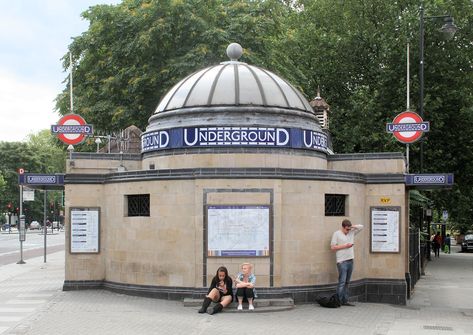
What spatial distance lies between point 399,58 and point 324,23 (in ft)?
24.6

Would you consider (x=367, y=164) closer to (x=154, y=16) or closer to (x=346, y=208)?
(x=346, y=208)

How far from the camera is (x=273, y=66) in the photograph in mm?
28641

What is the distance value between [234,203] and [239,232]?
25.8 inches

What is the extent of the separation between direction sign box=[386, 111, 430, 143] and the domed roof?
262 centimetres

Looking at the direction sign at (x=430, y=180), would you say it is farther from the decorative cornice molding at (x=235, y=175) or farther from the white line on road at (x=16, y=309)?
the white line on road at (x=16, y=309)

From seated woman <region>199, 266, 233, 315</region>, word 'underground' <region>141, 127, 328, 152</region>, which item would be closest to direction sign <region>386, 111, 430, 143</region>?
word 'underground' <region>141, 127, 328, 152</region>

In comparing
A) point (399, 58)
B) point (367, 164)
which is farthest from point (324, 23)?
point (367, 164)

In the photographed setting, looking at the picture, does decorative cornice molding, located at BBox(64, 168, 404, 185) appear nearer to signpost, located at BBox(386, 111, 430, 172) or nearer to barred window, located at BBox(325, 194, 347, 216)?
barred window, located at BBox(325, 194, 347, 216)

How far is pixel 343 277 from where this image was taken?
14.0 meters

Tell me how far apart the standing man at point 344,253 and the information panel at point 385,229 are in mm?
1212

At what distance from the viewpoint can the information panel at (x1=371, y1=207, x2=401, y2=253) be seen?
15.1 m

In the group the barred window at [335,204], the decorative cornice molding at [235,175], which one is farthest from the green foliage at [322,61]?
the barred window at [335,204]

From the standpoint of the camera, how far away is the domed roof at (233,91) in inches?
614

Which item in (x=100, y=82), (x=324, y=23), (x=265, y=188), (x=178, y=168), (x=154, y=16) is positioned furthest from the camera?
(x=324, y=23)
